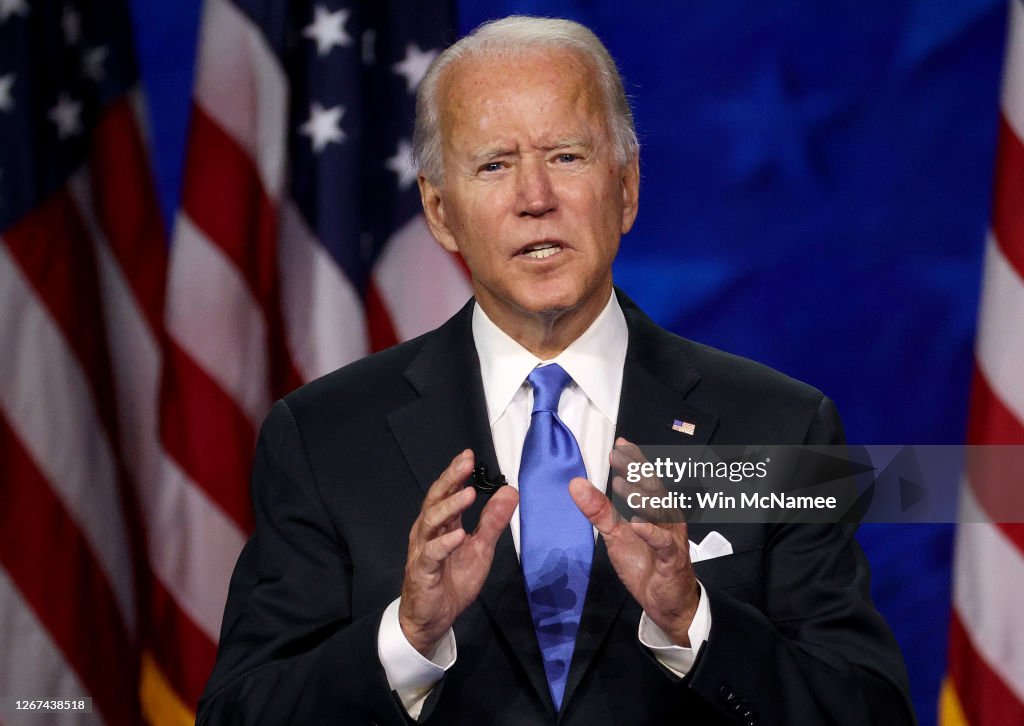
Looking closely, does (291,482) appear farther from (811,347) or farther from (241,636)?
(811,347)

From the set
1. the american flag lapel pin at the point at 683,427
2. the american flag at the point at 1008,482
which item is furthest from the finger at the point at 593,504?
the american flag at the point at 1008,482

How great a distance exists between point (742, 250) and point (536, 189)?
5.72 ft

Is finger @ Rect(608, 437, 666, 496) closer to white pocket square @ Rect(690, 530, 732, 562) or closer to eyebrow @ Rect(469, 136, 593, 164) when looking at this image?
white pocket square @ Rect(690, 530, 732, 562)

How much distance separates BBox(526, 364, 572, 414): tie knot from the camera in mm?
1813

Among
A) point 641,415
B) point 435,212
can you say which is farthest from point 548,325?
point 435,212

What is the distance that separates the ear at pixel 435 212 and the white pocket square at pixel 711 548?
655 mm

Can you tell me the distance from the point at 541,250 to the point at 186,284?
1618mm

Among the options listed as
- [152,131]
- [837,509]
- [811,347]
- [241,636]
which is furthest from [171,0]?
[837,509]

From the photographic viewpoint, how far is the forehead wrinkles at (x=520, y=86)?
184 centimetres

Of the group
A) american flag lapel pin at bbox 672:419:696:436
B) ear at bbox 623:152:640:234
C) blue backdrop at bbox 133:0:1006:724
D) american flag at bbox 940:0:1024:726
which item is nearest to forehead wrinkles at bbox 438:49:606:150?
ear at bbox 623:152:640:234

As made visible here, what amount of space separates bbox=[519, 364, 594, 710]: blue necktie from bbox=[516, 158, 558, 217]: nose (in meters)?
0.36

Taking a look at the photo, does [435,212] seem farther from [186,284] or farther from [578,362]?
[186,284]

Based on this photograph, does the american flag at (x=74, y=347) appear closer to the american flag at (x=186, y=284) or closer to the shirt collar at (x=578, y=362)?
the american flag at (x=186, y=284)

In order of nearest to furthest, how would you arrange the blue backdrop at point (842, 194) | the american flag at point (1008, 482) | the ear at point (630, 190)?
the ear at point (630, 190) → the american flag at point (1008, 482) → the blue backdrop at point (842, 194)
